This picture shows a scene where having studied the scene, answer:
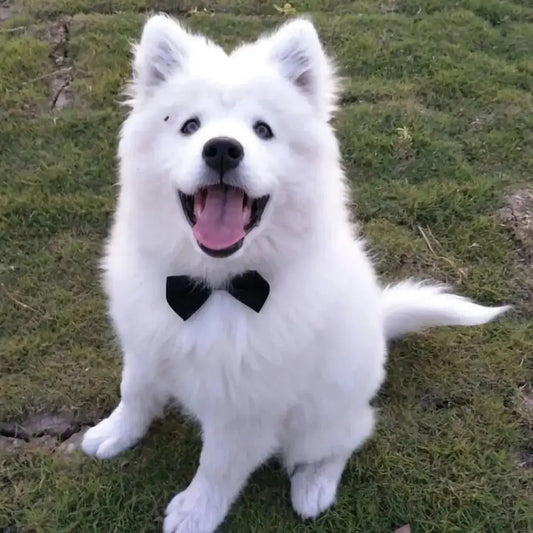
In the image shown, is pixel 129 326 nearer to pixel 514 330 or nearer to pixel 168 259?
pixel 168 259

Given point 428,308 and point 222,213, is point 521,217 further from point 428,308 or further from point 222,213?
point 222,213

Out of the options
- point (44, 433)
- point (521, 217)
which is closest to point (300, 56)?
point (44, 433)

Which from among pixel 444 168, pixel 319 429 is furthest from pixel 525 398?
pixel 444 168

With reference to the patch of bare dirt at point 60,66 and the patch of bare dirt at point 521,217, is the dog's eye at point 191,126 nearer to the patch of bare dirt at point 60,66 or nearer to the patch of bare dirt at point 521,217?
the patch of bare dirt at point 521,217

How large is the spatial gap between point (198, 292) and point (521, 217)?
7.72ft

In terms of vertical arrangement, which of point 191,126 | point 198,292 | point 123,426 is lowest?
point 123,426

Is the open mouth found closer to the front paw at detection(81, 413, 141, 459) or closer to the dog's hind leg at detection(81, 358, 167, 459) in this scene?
the dog's hind leg at detection(81, 358, 167, 459)

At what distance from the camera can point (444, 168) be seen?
4.05 metres

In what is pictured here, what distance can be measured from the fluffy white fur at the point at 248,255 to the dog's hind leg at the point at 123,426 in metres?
0.35

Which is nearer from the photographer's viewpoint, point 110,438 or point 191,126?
point 191,126

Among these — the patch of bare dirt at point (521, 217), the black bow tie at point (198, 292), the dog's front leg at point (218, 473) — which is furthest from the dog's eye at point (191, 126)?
the patch of bare dirt at point (521, 217)

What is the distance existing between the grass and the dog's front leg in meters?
0.11

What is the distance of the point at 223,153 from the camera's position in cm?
189

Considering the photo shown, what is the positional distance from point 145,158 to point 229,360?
2.15 ft
